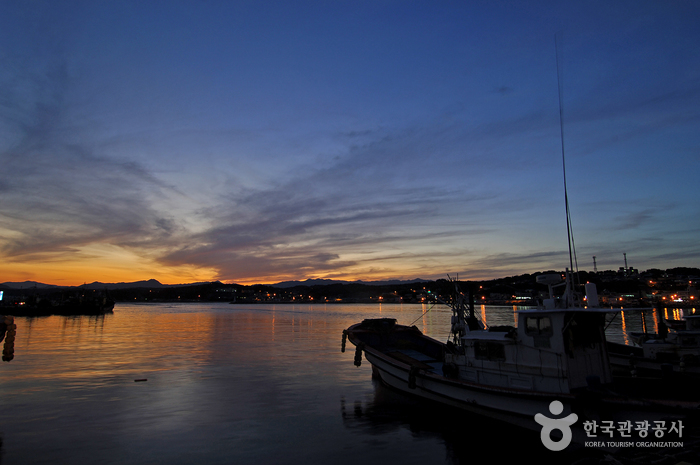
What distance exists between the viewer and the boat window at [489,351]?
592 inches

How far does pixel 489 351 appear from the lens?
15539 mm

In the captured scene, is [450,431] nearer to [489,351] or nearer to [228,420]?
[489,351]

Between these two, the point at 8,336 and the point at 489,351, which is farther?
the point at 8,336

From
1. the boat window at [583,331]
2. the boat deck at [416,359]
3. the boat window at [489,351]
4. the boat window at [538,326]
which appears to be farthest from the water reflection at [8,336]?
the boat window at [583,331]

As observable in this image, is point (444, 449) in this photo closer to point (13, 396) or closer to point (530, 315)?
point (530, 315)

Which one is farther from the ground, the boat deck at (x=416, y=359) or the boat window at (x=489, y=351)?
the boat window at (x=489, y=351)

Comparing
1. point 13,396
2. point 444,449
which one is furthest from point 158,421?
point 444,449

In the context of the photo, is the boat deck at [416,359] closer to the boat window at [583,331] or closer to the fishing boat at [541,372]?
the fishing boat at [541,372]

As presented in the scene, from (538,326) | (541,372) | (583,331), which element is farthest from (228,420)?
(583,331)

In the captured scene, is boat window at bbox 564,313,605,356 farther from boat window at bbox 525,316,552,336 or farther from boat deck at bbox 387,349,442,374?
boat deck at bbox 387,349,442,374

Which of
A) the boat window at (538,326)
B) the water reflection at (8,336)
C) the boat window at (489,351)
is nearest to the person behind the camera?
the boat window at (538,326)

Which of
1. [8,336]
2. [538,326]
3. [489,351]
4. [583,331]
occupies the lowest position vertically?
[489,351]

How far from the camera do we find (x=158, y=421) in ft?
52.5

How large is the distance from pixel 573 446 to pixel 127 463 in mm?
14164
